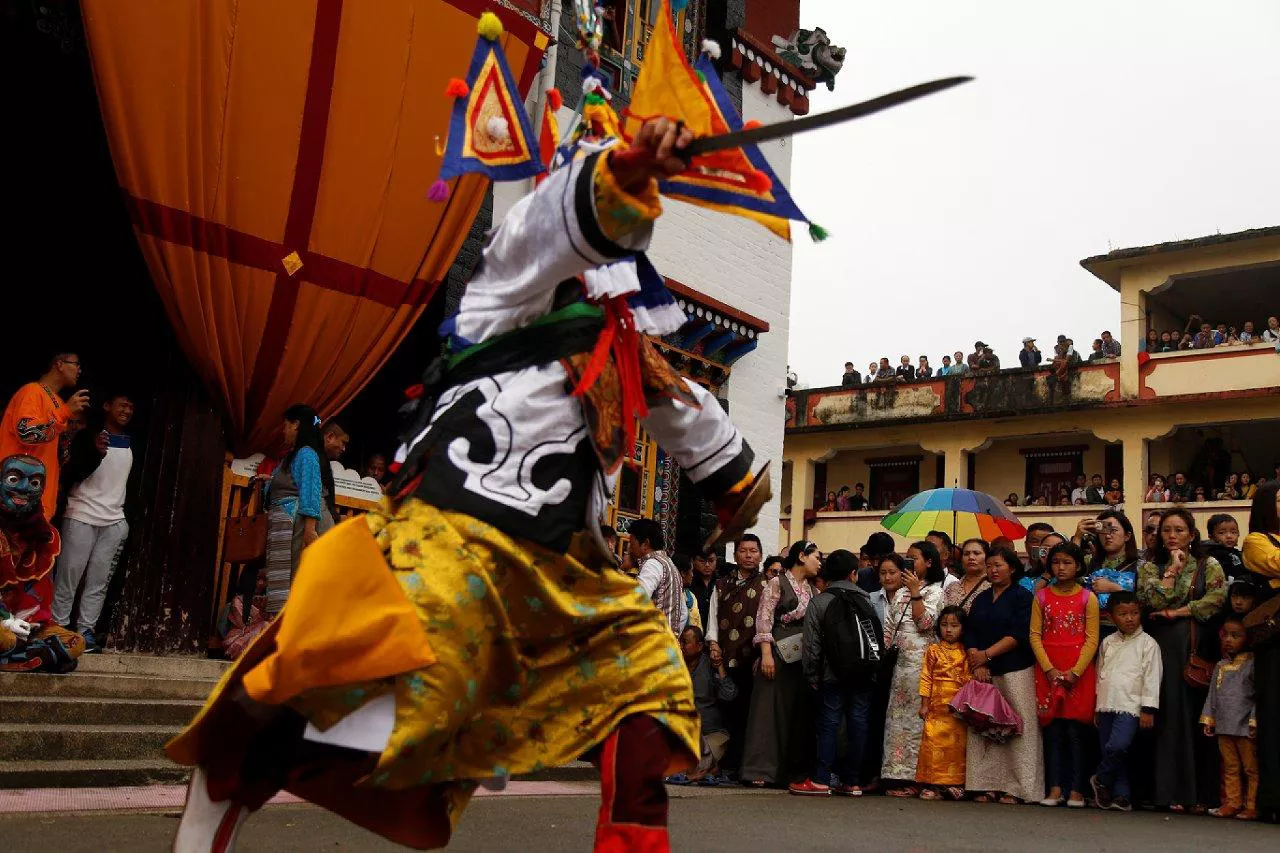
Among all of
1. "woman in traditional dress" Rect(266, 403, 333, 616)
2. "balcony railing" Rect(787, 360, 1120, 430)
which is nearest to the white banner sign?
"woman in traditional dress" Rect(266, 403, 333, 616)

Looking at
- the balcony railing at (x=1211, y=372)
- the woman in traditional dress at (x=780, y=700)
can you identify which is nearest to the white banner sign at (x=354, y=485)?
the woman in traditional dress at (x=780, y=700)

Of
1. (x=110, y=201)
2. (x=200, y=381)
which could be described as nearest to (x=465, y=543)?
(x=200, y=381)

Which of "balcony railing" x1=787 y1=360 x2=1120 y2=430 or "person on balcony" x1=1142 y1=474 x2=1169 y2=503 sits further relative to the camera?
"balcony railing" x1=787 y1=360 x2=1120 y2=430

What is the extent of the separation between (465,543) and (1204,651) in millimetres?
5581

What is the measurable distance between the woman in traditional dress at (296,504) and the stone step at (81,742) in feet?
3.79

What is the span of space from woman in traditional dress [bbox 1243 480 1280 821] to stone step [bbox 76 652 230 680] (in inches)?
216

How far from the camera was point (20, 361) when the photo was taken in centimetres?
813

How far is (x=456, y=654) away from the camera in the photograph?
8.74 feet

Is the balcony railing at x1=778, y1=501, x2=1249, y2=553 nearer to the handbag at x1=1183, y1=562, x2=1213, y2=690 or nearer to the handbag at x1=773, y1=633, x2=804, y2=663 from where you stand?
the handbag at x1=773, y1=633, x2=804, y2=663

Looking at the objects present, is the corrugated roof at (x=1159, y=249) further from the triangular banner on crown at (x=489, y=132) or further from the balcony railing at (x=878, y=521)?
the triangular banner on crown at (x=489, y=132)

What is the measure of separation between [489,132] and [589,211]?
563 mm

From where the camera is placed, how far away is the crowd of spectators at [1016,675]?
22.4ft

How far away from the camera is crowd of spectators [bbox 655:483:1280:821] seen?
22.4 ft

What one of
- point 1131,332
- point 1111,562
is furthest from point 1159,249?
point 1111,562
